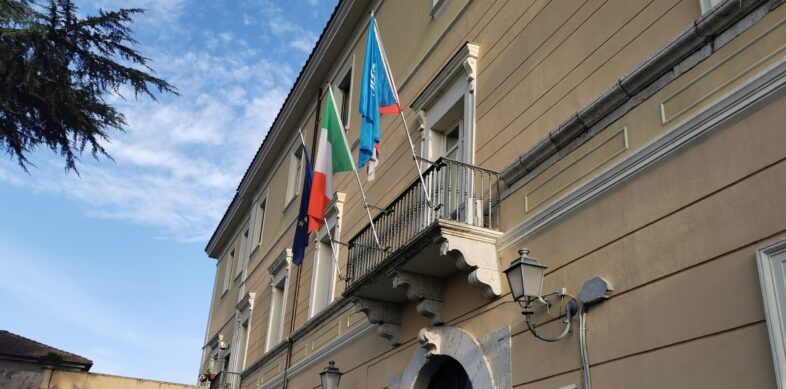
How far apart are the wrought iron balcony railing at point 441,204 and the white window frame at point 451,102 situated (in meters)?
0.46

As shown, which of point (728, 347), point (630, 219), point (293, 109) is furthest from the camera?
point (293, 109)

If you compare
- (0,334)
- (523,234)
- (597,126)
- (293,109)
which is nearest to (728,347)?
(597,126)

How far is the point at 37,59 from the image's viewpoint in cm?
1016

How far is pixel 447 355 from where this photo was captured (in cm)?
758

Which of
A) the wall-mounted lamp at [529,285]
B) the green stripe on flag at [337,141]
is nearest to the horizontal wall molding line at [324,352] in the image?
the green stripe on flag at [337,141]

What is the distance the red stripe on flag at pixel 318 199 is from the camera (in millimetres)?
10336

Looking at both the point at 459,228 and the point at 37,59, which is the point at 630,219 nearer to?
the point at 459,228

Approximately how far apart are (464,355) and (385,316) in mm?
2003

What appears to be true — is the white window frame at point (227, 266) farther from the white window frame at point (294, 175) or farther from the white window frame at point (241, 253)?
the white window frame at point (294, 175)

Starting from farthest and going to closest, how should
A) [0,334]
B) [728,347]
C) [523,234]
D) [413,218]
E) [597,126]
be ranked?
[0,334], [413,218], [523,234], [597,126], [728,347]

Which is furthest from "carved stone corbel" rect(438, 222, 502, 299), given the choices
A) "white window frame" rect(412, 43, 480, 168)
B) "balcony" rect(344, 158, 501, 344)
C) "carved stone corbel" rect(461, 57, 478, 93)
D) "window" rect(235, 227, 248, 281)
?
"window" rect(235, 227, 248, 281)

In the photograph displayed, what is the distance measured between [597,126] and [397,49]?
19.4ft

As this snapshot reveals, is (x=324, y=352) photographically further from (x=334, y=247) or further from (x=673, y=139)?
(x=673, y=139)

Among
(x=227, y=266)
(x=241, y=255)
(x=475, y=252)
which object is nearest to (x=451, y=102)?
(x=475, y=252)
